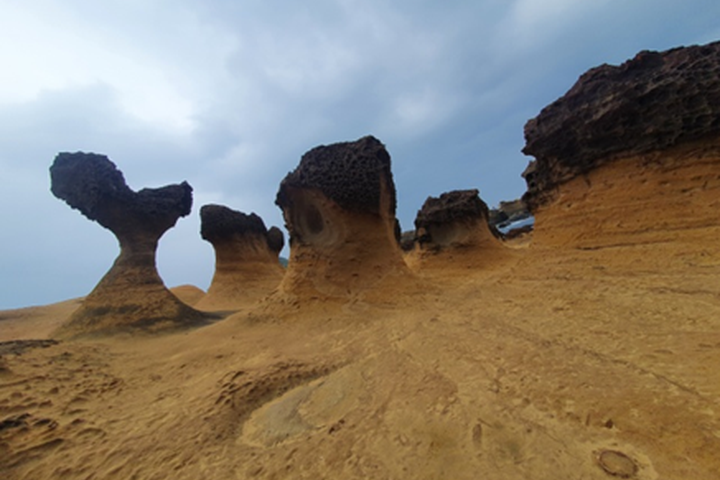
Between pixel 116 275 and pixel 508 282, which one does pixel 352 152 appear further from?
pixel 116 275

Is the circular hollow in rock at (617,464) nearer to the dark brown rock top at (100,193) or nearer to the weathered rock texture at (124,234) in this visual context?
the weathered rock texture at (124,234)

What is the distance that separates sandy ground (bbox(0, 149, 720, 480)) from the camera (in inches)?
66.6

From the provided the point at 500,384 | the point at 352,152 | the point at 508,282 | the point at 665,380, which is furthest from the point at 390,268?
the point at 665,380

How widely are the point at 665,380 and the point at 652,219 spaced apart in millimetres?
3760

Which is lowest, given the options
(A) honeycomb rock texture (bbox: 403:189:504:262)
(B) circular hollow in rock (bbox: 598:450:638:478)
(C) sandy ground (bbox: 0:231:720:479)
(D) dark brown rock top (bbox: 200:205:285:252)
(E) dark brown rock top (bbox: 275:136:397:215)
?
(B) circular hollow in rock (bbox: 598:450:638:478)

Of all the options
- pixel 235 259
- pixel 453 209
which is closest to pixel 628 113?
pixel 453 209

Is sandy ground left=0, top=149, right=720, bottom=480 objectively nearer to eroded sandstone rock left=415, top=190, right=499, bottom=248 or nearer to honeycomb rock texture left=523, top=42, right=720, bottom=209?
honeycomb rock texture left=523, top=42, right=720, bottom=209

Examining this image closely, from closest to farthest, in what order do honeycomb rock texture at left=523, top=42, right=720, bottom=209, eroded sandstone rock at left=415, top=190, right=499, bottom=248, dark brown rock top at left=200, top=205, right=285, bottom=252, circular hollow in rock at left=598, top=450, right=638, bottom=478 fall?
circular hollow in rock at left=598, top=450, right=638, bottom=478 → honeycomb rock texture at left=523, top=42, right=720, bottom=209 → eroded sandstone rock at left=415, top=190, right=499, bottom=248 → dark brown rock top at left=200, top=205, right=285, bottom=252

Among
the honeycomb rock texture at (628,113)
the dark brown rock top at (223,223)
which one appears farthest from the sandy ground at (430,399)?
the dark brown rock top at (223,223)

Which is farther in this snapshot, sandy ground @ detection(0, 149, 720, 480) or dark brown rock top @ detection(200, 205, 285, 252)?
A: dark brown rock top @ detection(200, 205, 285, 252)

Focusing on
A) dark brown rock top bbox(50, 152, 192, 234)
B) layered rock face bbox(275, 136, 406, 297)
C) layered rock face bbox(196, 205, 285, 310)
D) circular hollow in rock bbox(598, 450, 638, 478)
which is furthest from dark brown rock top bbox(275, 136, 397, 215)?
layered rock face bbox(196, 205, 285, 310)

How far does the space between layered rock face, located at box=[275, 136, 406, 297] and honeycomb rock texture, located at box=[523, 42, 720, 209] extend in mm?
3355

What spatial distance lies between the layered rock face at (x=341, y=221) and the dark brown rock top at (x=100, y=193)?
5054mm

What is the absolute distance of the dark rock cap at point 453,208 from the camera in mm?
10765
